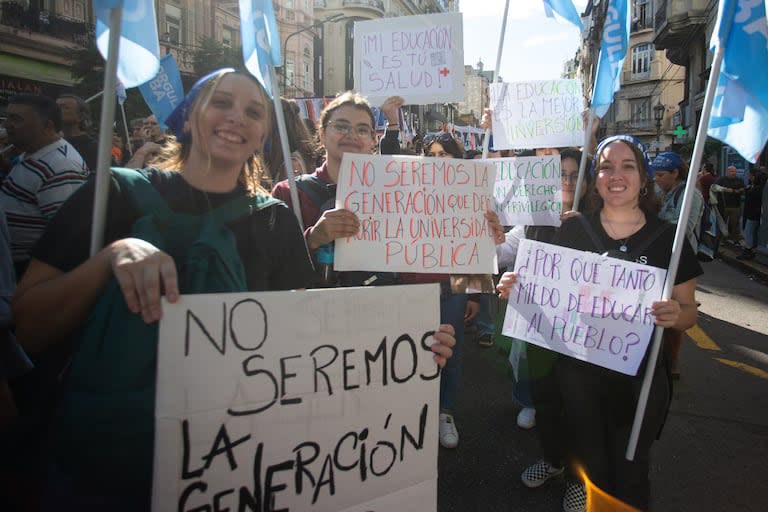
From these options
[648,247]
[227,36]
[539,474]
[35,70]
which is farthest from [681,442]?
[227,36]

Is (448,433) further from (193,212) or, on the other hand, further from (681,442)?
(193,212)

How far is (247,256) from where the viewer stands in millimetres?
1554

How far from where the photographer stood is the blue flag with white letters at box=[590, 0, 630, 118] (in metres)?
2.98

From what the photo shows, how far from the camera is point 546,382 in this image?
261cm

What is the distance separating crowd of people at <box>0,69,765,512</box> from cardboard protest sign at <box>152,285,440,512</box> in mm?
111

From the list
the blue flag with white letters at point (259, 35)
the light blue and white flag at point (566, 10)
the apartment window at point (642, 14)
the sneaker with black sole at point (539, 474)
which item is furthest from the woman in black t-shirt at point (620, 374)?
the apartment window at point (642, 14)

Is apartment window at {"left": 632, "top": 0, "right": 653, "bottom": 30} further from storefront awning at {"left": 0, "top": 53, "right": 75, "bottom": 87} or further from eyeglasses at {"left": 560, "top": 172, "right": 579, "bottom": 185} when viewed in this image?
eyeglasses at {"left": 560, "top": 172, "right": 579, "bottom": 185}

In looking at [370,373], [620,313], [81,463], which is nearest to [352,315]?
Result: [370,373]

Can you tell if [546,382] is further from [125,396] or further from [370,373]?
[125,396]

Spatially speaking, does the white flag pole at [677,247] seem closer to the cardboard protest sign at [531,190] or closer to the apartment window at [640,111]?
the cardboard protest sign at [531,190]

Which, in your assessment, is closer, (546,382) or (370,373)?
(370,373)

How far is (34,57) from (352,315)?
2226 cm

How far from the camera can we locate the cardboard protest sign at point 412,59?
284cm

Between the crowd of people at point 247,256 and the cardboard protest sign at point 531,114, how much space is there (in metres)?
0.26
